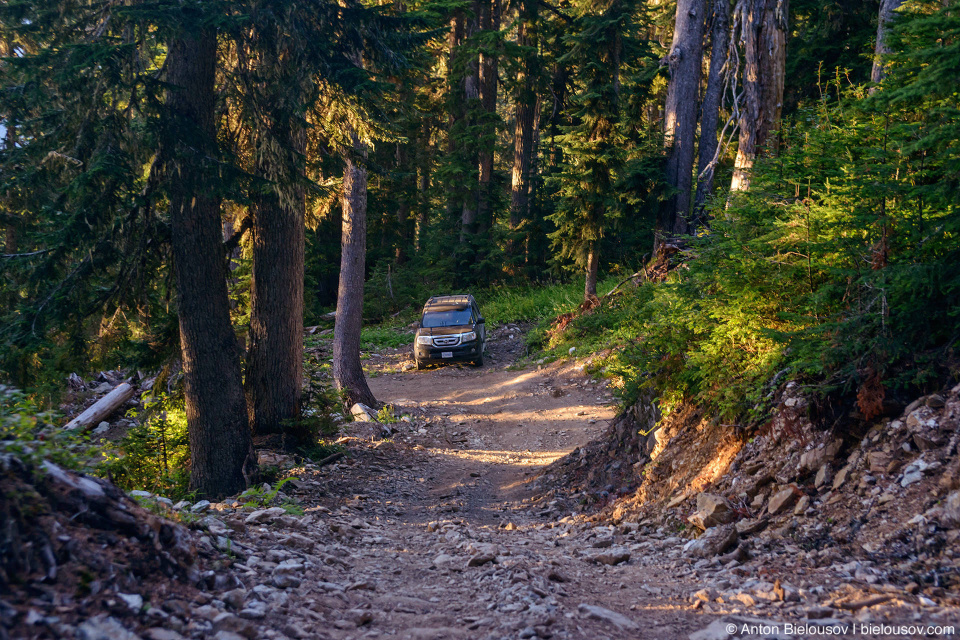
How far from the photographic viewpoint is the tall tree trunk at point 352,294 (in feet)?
47.5

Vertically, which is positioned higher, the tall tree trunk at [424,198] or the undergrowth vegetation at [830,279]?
the tall tree trunk at [424,198]

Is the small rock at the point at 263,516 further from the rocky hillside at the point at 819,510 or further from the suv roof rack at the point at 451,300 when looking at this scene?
the suv roof rack at the point at 451,300

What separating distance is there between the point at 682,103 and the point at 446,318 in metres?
10.5

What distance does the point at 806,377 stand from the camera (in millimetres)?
5730

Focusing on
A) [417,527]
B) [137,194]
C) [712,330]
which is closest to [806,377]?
[712,330]

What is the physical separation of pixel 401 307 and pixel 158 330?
25.2 m

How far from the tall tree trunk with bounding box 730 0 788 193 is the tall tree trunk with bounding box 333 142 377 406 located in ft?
27.8

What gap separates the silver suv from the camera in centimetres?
2070

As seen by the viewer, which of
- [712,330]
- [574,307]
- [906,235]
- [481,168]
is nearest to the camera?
[906,235]

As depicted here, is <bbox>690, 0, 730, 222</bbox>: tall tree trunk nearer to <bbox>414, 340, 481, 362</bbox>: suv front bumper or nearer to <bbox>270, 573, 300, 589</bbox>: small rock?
<bbox>414, 340, 481, 362</bbox>: suv front bumper

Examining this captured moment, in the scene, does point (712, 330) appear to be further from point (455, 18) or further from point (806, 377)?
point (455, 18)

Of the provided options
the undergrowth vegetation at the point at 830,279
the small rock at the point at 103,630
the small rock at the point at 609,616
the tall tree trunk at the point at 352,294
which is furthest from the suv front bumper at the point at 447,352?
the small rock at the point at 103,630

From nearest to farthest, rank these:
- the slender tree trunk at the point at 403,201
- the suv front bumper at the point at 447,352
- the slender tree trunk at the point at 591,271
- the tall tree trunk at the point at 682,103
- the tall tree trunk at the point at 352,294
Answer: the tall tree trunk at the point at 352,294 → the tall tree trunk at the point at 682,103 → the suv front bumper at the point at 447,352 → the slender tree trunk at the point at 591,271 → the slender tree trunk at the point at 403,201

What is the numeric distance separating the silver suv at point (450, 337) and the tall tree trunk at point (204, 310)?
13.1 meters
